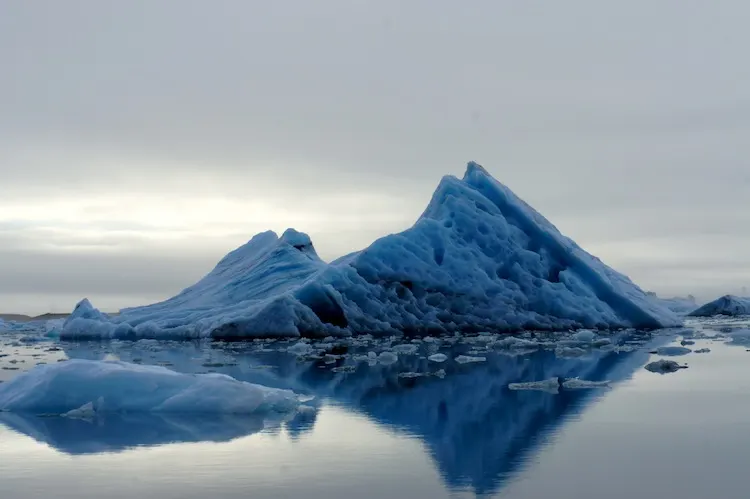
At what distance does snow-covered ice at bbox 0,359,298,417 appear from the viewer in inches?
338

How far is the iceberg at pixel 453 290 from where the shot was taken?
24.6 m

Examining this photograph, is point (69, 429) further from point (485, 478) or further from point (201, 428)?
point (485, 478)

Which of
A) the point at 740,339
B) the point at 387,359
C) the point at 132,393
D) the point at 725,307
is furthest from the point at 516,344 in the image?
the point at 725,307

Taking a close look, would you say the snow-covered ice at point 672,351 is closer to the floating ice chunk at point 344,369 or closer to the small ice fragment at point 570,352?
the small ice fragment at point 570,352

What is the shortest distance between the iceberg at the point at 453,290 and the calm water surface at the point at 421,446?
12800mm

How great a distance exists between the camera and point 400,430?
7609 millimetres

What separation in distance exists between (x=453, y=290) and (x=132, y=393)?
1665cm

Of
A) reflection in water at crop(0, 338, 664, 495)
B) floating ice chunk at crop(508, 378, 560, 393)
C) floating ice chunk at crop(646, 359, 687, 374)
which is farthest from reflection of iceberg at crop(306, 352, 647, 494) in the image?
floating ice chunk at crop(646, 359, 687, 374)

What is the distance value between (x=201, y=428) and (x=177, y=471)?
71.9 inches

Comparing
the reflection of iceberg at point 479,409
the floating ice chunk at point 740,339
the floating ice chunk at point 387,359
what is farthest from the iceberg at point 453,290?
the reflection of iceberg at point 479,409

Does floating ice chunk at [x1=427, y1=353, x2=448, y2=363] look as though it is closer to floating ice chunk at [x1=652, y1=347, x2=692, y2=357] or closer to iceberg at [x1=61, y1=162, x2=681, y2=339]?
floating ice chunk at [x1=652, y1=347, x2=692, y2=357]

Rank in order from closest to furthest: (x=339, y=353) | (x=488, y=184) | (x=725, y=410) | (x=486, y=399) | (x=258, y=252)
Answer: (x=725, y=410)
(x=486, y=399)
(x=339, y=353)
(x=488, y=184)
(x=258, y=252)

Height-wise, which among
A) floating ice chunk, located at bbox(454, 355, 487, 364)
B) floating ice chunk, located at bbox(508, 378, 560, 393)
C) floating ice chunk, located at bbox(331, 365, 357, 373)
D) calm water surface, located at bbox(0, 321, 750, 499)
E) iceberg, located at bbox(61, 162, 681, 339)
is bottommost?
calm water surface, located at bbox(0, 321, 750, 499)

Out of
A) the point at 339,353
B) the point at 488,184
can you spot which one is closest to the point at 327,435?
the point at 339,353
